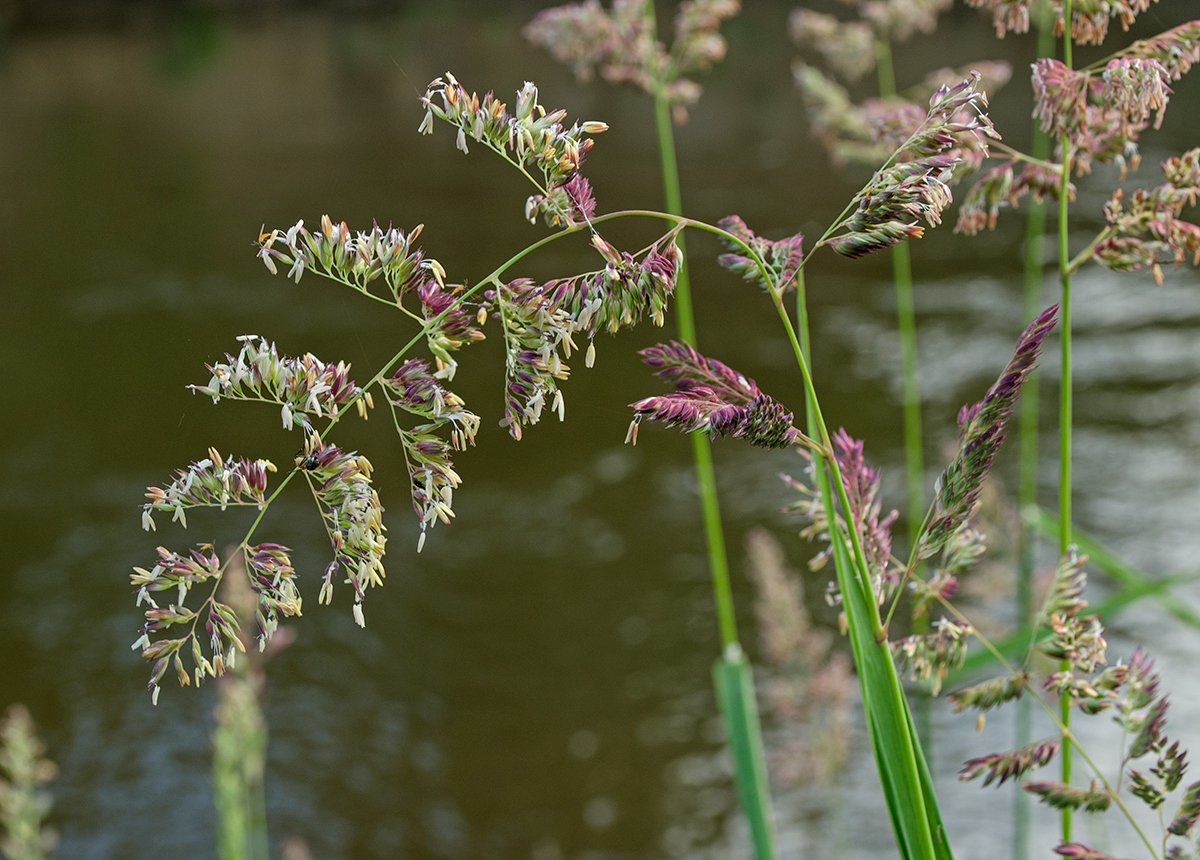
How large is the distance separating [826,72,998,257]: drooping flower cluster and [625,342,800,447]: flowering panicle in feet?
0.31

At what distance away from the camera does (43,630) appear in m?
4.17

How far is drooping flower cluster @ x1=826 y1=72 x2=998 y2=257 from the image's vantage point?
0.54 meters

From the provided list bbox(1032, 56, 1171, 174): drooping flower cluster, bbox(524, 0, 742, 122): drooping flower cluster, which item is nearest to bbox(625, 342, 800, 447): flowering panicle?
bbox(1032, 56, 1171, 174): drooping flower cluster

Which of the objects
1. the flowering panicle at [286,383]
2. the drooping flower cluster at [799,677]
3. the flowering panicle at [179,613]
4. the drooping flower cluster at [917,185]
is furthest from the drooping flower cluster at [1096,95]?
the drooping flower cluster at [799,677]

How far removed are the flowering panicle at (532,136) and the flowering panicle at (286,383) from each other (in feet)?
0.46

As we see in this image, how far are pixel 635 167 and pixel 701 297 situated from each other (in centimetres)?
252

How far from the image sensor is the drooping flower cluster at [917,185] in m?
0.54

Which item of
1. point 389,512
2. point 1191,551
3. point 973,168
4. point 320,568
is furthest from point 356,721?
point 973,168

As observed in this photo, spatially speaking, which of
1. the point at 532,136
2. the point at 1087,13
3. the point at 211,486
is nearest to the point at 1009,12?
the point at 1087,13

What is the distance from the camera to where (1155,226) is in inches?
29.6

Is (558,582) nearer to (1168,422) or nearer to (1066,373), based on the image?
(1168,422)

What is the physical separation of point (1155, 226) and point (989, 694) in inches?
14.2

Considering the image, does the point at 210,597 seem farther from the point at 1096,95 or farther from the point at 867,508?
the point at 1096,95

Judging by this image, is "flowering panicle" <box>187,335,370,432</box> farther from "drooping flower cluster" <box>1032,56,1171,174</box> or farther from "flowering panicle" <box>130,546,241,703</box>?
"drooping flower cluster" <box>1032,56,1171,174</box>
